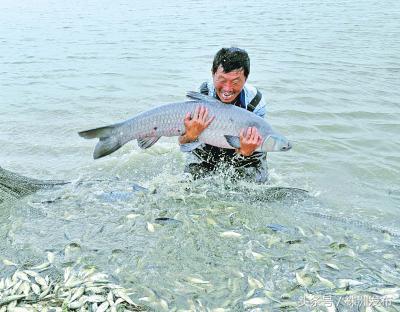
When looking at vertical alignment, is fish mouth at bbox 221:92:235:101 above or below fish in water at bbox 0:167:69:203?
above

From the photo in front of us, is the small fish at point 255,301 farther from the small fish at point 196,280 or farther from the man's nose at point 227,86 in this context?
the man's nose at point 227,86

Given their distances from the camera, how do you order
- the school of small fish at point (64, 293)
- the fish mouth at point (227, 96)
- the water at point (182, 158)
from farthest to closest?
1. the fish mouth at point (227, 96)
2. the water at point (182, 158)
3. the school of small fish at point (64, 293)

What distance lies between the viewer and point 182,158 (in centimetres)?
845

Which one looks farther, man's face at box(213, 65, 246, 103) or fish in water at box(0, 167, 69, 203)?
fish in water at box(0, 167, 69, 203)

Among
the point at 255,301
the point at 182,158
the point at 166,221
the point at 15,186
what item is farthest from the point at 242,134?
the point at 182,158

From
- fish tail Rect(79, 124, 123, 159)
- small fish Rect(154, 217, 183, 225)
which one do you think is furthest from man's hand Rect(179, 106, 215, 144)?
small fish Rect(154, 217, 183, 225)

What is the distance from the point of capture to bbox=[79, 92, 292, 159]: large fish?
511 cm

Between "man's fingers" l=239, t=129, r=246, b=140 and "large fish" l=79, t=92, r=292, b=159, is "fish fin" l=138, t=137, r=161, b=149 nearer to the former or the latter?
"large fish" l=79, t=92, r=292, b=159

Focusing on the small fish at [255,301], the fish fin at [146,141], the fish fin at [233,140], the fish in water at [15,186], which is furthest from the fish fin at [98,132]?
the small fish at [255,301]

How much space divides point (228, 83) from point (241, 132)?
0.73 meters

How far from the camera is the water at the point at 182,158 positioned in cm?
481

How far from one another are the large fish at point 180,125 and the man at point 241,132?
2.8 inches

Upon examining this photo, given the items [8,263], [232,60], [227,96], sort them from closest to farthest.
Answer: [8,263] → [232,60] → [227,96]

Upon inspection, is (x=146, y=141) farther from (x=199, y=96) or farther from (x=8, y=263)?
(x=8, y=263)
